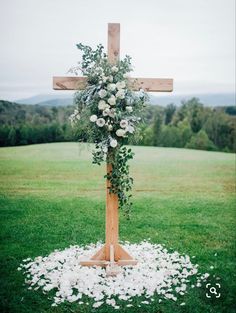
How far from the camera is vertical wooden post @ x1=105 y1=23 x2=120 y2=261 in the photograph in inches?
183

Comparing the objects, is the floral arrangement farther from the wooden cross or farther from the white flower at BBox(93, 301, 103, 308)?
the white flower at BBox(93, 301, 103, 308)

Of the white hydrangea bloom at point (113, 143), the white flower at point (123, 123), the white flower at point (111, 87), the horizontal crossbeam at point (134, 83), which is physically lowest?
the white hydrangea bloom at point (113, 143)

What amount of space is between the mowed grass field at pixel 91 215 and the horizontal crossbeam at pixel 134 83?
0.89 m

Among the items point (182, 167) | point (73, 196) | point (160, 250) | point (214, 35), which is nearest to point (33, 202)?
point (73, 196)

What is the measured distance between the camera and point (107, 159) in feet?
14.9

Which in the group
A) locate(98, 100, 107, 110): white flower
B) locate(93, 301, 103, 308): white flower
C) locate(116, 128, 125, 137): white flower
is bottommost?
locate(93, 301, 103, 308): white flower

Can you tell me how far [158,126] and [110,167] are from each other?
1909 cm

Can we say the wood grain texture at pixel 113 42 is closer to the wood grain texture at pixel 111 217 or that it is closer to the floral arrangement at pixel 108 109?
the floral arrangement at pixel 108 109

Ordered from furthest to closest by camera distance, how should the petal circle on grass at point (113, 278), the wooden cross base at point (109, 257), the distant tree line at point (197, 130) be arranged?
the distant tree line at point (197, 130) < the wooden cross base at point (109, 257) < the petal circle on grass at point (113, 278)

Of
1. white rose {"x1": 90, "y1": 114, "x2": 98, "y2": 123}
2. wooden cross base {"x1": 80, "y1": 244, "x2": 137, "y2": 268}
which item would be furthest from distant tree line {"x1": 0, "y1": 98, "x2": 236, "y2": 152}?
wooden cross base {"x1": 80, "y1": 244, "x2": 137, "y2": 268}

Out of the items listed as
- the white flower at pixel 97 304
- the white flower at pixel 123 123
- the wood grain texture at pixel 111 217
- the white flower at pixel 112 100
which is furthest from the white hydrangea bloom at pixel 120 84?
the white flower at pixel 97 304

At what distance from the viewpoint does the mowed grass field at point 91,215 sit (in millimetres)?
4102

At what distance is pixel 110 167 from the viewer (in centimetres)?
466

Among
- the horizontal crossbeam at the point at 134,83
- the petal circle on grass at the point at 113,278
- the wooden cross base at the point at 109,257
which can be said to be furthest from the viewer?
the wooden cross base at the point at 109,257
